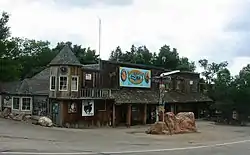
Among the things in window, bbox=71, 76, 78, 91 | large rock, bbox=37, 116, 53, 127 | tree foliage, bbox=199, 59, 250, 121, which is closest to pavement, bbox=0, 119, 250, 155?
large rock, bbox=37, 116, 53, 127

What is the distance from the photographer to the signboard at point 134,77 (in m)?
46.0

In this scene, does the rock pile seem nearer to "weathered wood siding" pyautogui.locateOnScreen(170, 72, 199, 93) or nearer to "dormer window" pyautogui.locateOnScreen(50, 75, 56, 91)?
"dormer window" pyautogui.locateOnScreen(50, 75, 56, 91)

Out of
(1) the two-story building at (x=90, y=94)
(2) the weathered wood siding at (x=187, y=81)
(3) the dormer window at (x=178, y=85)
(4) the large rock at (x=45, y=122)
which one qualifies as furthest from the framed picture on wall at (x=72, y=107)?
(3) the dormer window at (x=178, y=85)

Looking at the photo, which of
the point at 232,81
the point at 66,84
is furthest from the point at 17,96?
the point at 232,81

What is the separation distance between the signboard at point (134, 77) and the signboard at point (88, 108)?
507 cm

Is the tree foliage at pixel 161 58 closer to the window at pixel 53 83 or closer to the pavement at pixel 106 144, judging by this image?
the window at pixel 53 83

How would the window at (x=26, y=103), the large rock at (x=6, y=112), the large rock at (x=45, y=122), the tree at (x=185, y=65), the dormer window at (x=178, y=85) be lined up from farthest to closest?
the tree at (x=185, y=65), the dormer window at (x=178, y=85), the large rock at (x=6, y=112), the window at (x=26, y=103), the large rock at (x=45, y=122)

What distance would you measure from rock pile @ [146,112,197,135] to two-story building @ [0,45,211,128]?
706 centimetres

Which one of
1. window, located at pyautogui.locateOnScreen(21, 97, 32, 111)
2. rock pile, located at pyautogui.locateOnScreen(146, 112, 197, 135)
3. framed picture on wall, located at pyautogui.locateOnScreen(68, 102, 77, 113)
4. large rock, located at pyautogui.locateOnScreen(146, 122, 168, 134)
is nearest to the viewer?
large rock, located at pyautogui.locateOnScreen(146, 122, 168, 134)

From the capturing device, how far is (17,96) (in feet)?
144

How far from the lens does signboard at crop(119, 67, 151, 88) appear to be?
4600cm

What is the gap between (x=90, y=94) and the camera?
41.8 meters

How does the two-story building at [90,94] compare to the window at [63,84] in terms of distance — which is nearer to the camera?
the window at [63,84]

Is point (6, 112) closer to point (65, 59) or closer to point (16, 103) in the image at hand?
point (16, 103)
